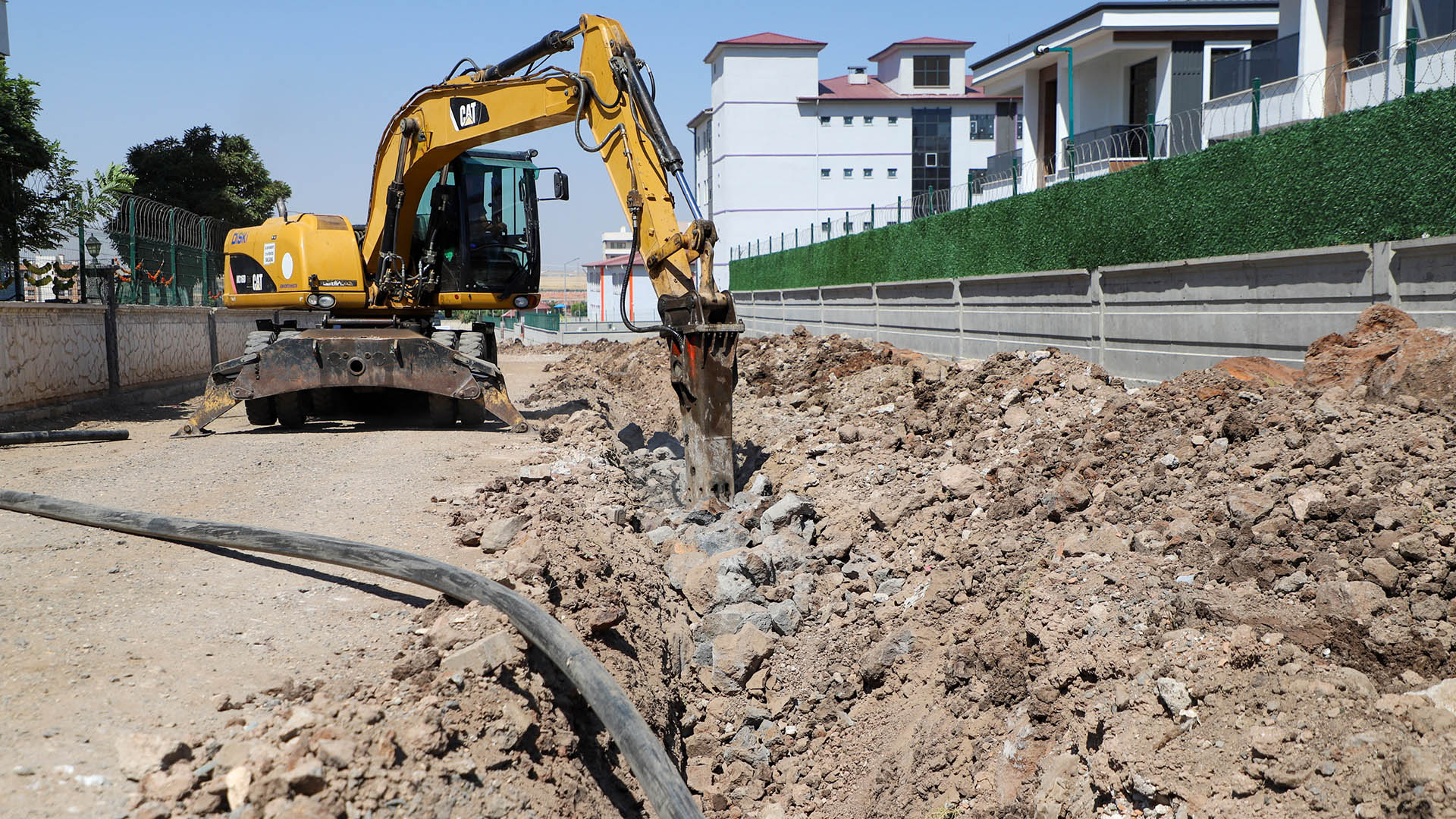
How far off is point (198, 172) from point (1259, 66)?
30.4m

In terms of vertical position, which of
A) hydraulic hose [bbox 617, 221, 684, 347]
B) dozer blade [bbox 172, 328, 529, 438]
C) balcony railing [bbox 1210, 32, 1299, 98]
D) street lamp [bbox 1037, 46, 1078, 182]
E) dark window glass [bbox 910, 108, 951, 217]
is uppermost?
dark window glass [bbox 910, 108, 951, 217]

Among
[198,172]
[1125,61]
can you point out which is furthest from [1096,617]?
[198,172]

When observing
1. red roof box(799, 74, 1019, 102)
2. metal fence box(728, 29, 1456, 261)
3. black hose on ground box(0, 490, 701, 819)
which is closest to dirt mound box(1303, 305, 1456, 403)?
metal fence box(728, 29, 1456, 261)

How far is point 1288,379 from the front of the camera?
25.7 ft

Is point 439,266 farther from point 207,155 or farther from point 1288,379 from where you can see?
point 207,155

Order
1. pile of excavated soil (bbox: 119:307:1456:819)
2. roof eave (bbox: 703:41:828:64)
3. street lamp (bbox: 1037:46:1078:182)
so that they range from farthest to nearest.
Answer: roof eave (bbox: 703:41:828:64)
street lamp (bbox: 1037:46:1078:182)
pile of excavated soil (bbox: 119:307:1456:819)

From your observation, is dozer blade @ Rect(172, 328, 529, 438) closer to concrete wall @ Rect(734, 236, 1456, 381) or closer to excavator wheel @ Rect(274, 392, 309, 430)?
excavator wheel @ Rect(274, 392, 309, 430)

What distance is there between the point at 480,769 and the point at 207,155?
34.4 m

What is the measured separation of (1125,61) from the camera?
82.9 ft

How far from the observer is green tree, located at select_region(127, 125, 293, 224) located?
3241cm

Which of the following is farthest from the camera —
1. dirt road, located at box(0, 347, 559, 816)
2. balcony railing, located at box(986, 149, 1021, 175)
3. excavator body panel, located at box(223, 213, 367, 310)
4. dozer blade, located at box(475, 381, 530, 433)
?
balcony railing, located at box(986, 149, 1021, 175)

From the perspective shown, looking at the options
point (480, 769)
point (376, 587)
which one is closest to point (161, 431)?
point (376, 587)

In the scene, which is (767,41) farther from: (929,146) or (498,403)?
(498,403)

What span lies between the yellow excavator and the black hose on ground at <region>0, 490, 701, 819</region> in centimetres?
408
